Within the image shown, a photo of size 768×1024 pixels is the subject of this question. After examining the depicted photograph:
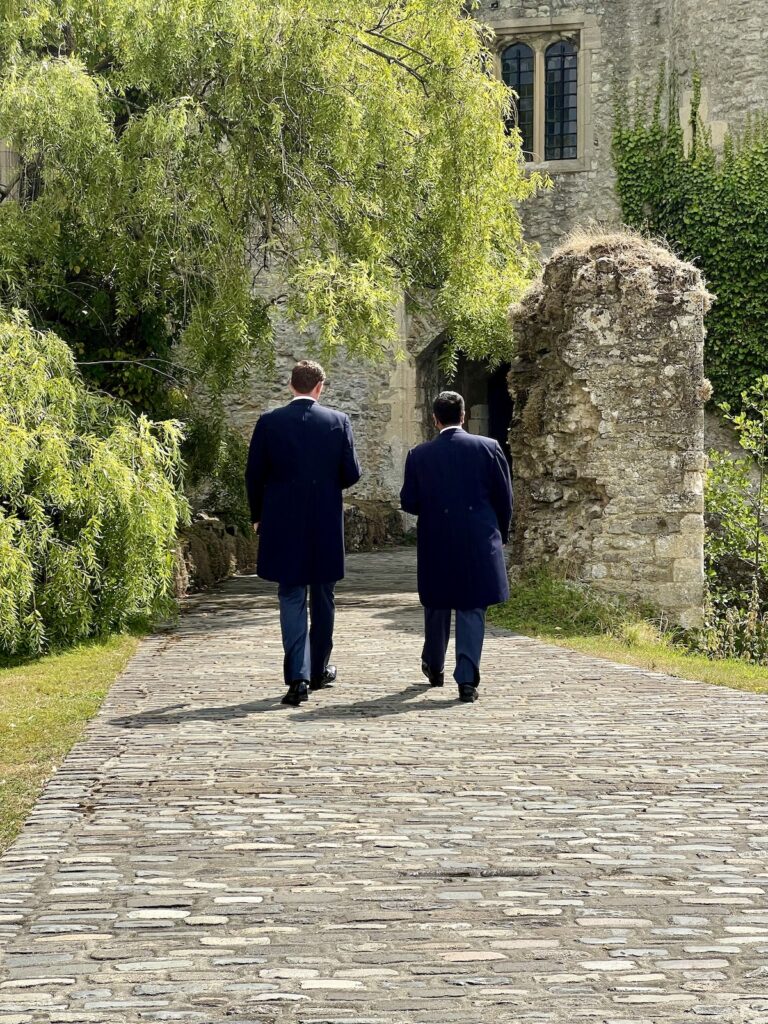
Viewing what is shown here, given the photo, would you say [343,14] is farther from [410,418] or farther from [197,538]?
[410,418]

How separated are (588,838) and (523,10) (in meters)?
19.6

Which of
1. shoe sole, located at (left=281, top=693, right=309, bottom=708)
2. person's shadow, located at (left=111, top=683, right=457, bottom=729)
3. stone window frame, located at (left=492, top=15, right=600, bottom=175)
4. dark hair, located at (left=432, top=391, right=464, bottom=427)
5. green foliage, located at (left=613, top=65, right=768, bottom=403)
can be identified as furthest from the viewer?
stone window frame, located at (left=492, top=15, right=600, bottom=175)

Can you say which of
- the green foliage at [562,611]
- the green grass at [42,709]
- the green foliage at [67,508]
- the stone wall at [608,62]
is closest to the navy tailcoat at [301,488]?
the green grass at [42,709]

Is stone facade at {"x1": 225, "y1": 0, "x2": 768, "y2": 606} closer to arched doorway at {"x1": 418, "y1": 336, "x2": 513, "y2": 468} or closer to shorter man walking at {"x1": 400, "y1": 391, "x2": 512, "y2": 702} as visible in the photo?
arched doorway at {"x1": 418, "y1": 336, "x2": 513, "y2": 468}

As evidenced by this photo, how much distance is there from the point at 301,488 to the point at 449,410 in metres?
0.91

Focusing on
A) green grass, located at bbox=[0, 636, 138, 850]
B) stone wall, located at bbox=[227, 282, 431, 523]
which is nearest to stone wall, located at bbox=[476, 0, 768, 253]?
stone wall, located at bbox=[227, 282, 431, 523]

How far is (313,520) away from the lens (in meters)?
7.03

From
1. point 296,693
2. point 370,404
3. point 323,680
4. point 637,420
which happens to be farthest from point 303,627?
point 370,404

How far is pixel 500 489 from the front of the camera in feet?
23.7

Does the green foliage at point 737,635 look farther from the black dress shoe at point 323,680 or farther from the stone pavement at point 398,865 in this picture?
the black dress shoe at point 323,680

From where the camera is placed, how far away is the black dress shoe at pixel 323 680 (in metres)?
7.37

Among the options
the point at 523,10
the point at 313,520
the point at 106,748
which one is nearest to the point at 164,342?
the point at 313,520

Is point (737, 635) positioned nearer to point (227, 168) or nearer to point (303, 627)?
point (303, 627)

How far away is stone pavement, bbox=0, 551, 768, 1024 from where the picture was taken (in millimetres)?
3109
